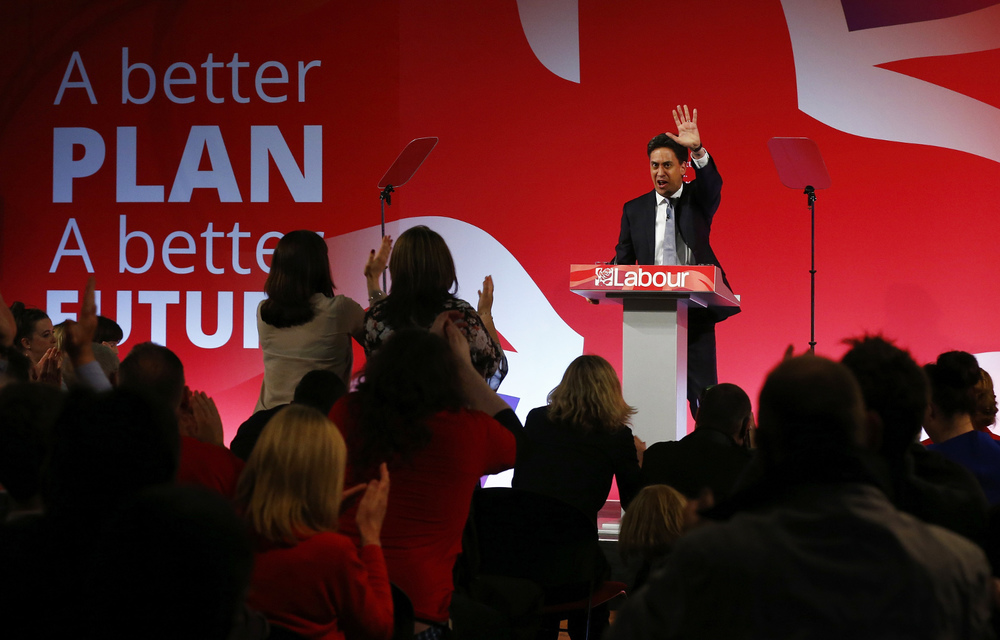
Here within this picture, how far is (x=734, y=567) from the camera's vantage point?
102cm

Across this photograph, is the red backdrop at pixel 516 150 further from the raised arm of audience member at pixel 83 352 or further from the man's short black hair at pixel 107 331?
the raised arm of audience member at pixel 83 352

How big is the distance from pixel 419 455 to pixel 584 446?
3.36 feet

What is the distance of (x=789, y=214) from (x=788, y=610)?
503cm

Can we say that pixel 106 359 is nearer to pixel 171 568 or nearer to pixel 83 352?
pixel 83 352

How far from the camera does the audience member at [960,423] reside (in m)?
2.09

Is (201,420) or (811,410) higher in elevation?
(811,410)

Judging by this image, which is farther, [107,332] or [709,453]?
[107,332]

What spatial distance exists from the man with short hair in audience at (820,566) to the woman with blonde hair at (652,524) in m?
1.18

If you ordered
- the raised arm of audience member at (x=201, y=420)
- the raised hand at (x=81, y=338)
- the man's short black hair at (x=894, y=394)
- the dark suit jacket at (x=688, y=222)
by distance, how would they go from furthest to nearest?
1. the dark suit jacket at (x=688, y=222)
2. the raised arm of audience member at (x=201, y=420)
3. the raised hand at (x=81, y=338)
4. the man's short black hair at (x=894, y=394)

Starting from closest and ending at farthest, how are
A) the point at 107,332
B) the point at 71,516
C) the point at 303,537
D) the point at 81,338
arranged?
the point at 71,516 < the point at 303,537 < the point at 81,338 < the point at 107,332

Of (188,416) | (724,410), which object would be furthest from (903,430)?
(188,416)

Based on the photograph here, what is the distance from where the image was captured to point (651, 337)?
12.7 feet

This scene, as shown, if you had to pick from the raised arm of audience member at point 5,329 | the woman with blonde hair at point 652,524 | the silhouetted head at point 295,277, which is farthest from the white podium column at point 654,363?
the raised arm of audience member at point 5,329

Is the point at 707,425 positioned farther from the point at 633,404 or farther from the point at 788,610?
the point at 788,610
